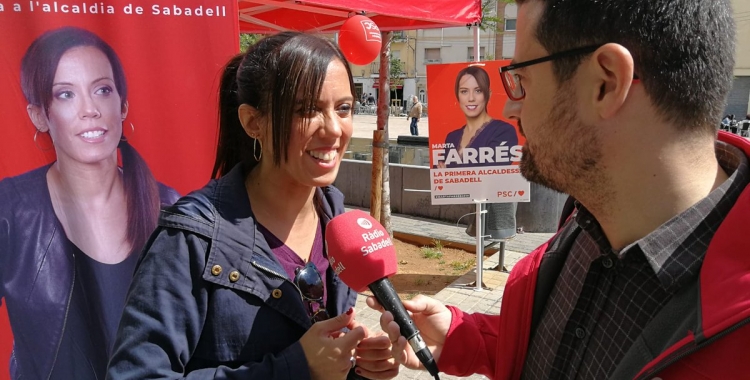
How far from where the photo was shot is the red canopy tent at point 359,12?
3891 millimetres

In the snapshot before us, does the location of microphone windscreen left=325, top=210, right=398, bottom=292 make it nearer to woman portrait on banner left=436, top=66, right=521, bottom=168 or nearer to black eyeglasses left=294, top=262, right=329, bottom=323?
black eyeglasses left=294, top=262, right=329, bottom=323

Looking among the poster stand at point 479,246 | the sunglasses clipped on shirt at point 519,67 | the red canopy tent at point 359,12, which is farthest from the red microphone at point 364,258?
the poster stand at point 479,246

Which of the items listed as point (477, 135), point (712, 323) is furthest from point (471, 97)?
point (712, 323)

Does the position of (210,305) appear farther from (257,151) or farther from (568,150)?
(568,150)

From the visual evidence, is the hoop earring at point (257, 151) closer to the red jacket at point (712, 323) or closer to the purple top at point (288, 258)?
the purple top at point (288, 258)

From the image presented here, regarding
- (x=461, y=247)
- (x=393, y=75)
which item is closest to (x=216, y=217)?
(x=461, y=247)

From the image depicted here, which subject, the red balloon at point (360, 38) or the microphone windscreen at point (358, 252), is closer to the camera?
the microphone windscreen at point (358, 252)

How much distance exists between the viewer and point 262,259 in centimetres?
139

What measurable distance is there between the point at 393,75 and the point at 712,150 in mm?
38074

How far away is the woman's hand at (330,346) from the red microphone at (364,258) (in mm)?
101

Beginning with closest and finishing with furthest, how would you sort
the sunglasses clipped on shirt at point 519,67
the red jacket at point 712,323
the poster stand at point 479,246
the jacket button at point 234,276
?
the red jacket at point 712,323, the sunglasses clipped on shirt at point 519,67, the jacket button at point 234,276, the poster stand at point 479,246

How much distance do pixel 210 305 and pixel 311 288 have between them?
0.30 metres

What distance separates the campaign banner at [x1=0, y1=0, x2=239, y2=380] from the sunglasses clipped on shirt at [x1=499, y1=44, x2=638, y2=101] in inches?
55.4

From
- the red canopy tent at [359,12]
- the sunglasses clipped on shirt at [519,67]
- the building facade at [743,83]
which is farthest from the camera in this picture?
the building facade at [743,83]
